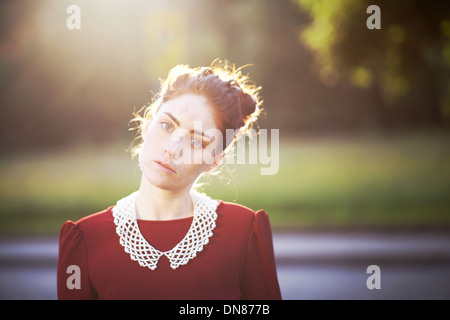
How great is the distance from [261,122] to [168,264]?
9.76 metres

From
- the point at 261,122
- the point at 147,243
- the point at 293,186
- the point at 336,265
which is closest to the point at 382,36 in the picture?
the point at 293,186

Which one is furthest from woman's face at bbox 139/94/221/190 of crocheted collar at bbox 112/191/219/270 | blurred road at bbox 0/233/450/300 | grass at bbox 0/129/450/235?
grass at bbox 0/129/450/235

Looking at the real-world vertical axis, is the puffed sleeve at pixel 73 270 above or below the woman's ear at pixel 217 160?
below

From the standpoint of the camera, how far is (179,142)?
172 cm

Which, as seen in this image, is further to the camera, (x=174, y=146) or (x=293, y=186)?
(x=293, y=186)

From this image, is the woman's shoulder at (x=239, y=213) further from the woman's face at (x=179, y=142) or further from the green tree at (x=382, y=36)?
the green tree at (x=382, y=36)

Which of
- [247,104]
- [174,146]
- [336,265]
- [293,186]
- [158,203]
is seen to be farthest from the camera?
[293,186]

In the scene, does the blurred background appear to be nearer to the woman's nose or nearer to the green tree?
the green tree

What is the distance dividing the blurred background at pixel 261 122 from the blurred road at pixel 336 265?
186mm

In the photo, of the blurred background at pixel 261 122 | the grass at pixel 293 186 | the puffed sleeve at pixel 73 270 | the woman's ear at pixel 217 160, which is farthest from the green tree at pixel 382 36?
the puffed sleeve at pixel 73 270

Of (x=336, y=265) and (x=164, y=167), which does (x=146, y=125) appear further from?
(x=336, y=265)

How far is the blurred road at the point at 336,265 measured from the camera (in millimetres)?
5340
